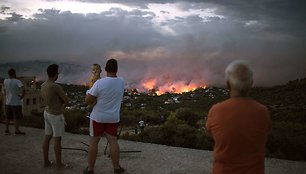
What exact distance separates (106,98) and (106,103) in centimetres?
8

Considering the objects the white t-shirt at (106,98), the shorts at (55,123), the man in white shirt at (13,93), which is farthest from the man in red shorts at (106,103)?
the man in white shirt at (13,93)

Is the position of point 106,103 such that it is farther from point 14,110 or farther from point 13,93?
point 14,110

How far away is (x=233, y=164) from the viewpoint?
3.50 meters

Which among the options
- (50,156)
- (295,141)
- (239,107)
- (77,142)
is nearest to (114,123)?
(50,156)

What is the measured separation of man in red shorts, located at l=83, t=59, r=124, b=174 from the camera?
6.20 meters

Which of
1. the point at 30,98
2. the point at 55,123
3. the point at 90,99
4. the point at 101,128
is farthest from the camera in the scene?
the point at 30,98

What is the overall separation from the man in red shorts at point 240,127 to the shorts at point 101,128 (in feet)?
10.2

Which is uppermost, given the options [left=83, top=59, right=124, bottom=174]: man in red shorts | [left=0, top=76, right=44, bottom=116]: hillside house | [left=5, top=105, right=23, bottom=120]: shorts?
[left=83, top=59, right=124, bottom=174]: man in red shorts

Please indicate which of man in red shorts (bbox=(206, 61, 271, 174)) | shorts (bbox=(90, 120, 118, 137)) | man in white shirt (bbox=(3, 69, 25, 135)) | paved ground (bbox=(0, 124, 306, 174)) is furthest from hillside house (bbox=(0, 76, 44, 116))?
man in red shorts (bbox=(206, 61, 271, 174))

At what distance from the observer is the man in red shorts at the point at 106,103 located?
20.3ft

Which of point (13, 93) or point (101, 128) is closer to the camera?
point (101, 128)

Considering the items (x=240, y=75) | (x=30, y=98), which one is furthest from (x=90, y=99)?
(x=30, y=98)

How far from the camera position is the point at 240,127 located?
3.47m

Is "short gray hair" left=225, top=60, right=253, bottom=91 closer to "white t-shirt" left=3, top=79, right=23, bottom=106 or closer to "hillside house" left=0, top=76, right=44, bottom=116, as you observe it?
"white t-shirt" left=3, top=79, right=23, bottom=106
